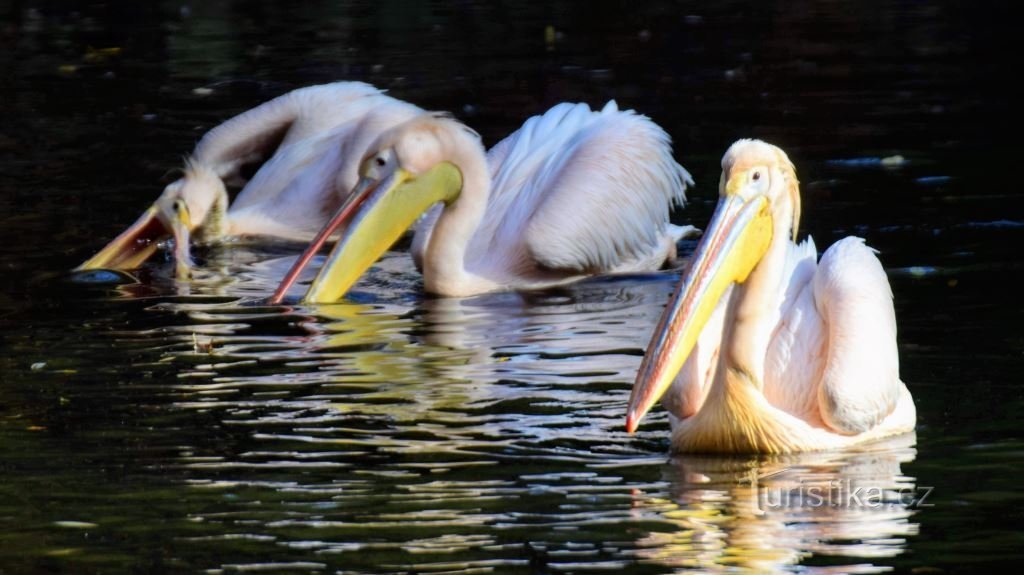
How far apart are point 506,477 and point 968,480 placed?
1.09 metres

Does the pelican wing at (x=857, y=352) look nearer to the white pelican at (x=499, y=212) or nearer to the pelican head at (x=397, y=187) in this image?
the white pelican at (x=499, y=212)

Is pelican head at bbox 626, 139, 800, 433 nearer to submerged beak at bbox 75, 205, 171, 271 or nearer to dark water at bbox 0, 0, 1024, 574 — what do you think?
dark water at bbox 0, 0, 1024, 574

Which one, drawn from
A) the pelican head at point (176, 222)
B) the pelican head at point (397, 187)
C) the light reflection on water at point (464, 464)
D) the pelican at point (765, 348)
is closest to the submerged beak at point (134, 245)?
the pelican head at point (176, 222)

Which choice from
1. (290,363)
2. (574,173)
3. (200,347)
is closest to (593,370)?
(290,363)

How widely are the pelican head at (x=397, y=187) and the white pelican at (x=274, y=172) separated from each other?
0.95m

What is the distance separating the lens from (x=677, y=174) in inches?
320

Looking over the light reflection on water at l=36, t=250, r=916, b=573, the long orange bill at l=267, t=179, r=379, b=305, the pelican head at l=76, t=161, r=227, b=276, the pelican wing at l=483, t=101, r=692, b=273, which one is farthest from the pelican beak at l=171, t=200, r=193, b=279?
the pelican wing at l=483, t=101, r=692, b=273

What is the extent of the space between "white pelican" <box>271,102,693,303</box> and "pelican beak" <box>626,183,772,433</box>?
8.82 feet

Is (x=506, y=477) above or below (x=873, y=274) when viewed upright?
below

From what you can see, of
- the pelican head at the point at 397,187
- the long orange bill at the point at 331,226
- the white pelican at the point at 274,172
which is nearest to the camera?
the long orange bill at the point at 331,226

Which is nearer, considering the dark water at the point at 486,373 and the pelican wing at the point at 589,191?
the dark water at the point at 486,373

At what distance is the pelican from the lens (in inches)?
190

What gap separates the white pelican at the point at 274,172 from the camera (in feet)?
28.0

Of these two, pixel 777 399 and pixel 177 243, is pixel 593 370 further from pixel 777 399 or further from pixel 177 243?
pixel 177 243
